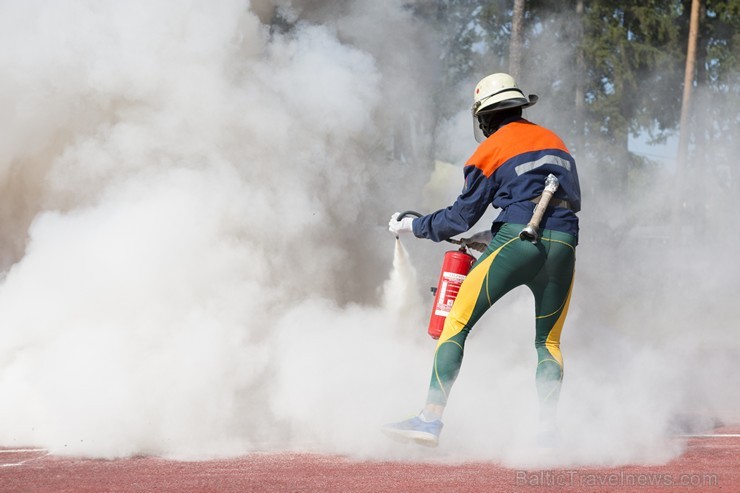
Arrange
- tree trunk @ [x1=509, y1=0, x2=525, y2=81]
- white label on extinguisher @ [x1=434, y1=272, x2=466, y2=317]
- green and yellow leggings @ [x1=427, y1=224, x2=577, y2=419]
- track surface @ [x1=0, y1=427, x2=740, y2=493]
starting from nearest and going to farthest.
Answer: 1. track surface @ [x1=0, y1=427, x2=740, y2=493]
2. green and yellow leggings @ [x1=427, y1=224, x2=577, y2=419]
3. white label on extinguisher @ [x1=434, y1=272, x2=466, y2=317]
4. tree trunk @ [x1=509, y1=0, x2=525, y2=81]

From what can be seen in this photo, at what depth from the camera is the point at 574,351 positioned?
6.87m

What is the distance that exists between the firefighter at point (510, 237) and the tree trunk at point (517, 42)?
7949mm

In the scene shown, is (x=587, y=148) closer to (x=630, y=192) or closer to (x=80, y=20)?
(x=630, y=192)

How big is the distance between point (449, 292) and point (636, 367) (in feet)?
8.37

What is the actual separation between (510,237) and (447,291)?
603 mm

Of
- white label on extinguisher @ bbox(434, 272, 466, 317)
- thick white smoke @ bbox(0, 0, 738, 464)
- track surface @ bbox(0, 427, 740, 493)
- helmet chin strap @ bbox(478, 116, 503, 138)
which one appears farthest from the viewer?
thick white smoke @ bbox(0, 0, 738, 464)

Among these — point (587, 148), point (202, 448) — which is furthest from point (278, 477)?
point (587, 148)

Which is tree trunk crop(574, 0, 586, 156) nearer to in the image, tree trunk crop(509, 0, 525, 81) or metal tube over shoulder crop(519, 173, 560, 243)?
tree trunk crop(509, 0, 525, 81)

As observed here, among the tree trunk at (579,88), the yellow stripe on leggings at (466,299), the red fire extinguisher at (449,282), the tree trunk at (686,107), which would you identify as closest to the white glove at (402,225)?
the red fire extinguisher at (449,282)

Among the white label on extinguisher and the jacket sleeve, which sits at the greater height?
the jacket sleeve

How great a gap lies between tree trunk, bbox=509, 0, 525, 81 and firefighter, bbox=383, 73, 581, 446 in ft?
26.1

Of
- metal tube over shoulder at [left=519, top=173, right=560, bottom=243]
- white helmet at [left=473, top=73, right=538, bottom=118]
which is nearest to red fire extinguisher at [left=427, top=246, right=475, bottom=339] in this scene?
metal tube over shoulder at [left=519, top=173, right=560, bottom=243]

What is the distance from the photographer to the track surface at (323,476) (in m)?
3.97

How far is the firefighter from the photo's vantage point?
442 cm
